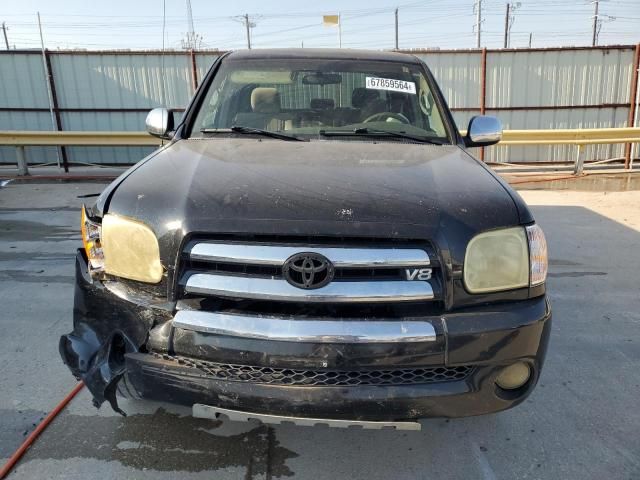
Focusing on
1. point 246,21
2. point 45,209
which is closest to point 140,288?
point 45,209

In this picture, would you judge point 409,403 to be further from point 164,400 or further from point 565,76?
point 565,76

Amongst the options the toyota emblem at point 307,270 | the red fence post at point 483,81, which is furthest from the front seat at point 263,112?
the red fence post at point 483,81

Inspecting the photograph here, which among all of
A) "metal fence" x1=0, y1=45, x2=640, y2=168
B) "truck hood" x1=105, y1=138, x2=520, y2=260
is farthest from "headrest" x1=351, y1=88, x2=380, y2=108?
"metal fence" x1=0, y1=45, x2=640, y2=168

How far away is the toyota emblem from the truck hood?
9 centimetres

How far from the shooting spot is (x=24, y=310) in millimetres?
3764

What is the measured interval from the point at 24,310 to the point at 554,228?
228 inches

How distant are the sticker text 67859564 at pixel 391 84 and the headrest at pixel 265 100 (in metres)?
0.62

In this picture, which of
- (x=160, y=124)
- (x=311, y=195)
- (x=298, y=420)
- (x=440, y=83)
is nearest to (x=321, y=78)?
(x=160, y=124)

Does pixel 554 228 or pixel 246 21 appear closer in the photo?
pixel 554 228

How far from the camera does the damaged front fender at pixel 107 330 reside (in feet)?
6.17

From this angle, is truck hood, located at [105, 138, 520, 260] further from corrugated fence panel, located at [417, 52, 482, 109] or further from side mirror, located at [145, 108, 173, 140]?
corrugated fence panel, located at [417, 52, 482, 109]

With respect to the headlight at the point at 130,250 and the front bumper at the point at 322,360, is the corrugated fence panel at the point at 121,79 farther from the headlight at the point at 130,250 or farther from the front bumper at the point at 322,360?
the front bumper at the point at 322,360

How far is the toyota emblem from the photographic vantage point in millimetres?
1792

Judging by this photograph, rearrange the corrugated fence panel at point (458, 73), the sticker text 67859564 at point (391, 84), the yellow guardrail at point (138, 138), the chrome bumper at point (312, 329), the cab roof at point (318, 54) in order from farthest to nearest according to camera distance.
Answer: the corrugated fence panel at point (458, 73) → the yellow guardrail at point (138, 138) → the cab roof at point (318, 54) → the sticker text 67859564 at point (391, 84) → the chrome bumper at point (312, 329)
